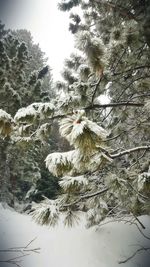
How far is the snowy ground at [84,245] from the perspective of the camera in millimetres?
6229

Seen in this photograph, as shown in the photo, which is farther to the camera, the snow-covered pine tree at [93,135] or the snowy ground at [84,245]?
the snowy ground at [84,245]

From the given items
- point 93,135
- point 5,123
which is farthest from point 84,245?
point 93,135

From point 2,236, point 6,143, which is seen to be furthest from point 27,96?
point 2,236

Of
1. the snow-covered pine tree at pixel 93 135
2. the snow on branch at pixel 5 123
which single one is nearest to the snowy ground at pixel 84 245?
the snow-covered pine tree at pixel 93 135

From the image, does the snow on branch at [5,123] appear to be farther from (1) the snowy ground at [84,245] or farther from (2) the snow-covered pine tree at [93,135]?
(1) the snowy ground at [84,245]

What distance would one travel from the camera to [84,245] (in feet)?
22.5

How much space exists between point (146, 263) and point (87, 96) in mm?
3174

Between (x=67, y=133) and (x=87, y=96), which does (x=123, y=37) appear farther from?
(x=67, y=133)

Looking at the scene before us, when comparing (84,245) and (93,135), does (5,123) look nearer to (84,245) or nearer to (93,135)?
(93,135)

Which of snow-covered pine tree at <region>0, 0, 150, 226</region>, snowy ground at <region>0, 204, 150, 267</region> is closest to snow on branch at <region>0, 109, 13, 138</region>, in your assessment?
snow-covered pine tree at <region>0, 0, 150, 226</region>

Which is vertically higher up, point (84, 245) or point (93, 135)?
point (93, 135)

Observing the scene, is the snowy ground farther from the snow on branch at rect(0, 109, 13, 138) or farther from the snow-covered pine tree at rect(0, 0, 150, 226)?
the snow on branch at rect(0, 109, 13, 138)

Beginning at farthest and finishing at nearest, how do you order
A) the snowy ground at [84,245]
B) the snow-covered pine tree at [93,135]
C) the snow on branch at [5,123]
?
1. the snowy ground at [84,245]
2. the snow on branch at [5,123]
3. the snow-covered pine tree at [93,135]

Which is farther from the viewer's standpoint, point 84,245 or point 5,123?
point 84,245
